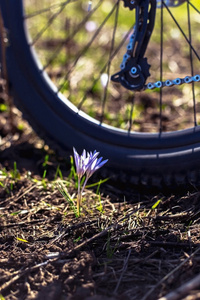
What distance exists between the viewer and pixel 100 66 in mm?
3506

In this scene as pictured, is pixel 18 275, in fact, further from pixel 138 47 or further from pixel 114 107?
pixel 114 107

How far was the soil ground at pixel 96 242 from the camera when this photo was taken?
1.54m

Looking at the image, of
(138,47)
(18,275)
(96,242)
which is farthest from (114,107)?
(18,275)

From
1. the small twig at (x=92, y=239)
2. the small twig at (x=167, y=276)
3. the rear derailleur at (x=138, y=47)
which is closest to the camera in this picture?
the small twig at (x=167, y=276)

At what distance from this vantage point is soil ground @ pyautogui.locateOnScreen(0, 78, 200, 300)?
5.05 ft

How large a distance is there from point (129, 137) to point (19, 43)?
824 mm

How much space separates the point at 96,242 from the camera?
69.9 inches

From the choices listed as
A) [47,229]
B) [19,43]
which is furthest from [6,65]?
[47,229]

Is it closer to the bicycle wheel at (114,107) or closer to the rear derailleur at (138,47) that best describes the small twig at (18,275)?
the bicycle wheel at (114,107)

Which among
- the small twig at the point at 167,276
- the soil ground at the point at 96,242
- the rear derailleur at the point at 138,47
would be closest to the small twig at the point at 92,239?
the soil ground at the point at 96,242

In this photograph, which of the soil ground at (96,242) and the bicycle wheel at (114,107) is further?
the bicycle wheel at (114,107)

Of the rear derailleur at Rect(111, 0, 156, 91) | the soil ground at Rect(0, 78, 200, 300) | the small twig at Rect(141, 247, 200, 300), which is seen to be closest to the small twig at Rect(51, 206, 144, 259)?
the soil ground at Rect(0, 78, 200, 300)

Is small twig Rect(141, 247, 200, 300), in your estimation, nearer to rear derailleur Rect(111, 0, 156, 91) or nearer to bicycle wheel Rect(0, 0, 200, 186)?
bicycle wheel Rect(0, 0, 200, 186)

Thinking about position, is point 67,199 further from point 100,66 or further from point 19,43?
point 100,66
